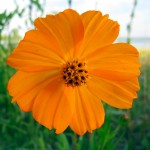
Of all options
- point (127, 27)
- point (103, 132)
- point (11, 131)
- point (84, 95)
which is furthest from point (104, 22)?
point (11, 131)

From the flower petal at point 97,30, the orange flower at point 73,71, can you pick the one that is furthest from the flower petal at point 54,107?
the flower petal at point 97,30

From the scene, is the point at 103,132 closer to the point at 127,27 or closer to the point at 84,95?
the point at 84,95

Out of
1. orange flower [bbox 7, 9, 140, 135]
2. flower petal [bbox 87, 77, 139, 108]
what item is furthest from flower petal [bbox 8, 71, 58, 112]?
flower petal [bbox 87, 77, 139, 108]

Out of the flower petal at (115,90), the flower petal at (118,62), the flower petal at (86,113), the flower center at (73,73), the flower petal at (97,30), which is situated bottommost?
the flower petal at (86,113)

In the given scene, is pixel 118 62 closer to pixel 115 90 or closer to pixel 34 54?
pixel 115 90

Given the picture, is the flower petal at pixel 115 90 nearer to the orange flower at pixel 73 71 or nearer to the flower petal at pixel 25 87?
the orange flower at pixel 73 71

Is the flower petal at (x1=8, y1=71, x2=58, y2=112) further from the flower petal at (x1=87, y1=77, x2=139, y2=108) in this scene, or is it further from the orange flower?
the flower petal at (x1=87, y1=77, x2=139, y2=108)
